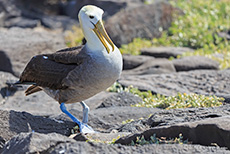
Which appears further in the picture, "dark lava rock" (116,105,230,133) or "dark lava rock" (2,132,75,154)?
"dark lava rock" (116,105,230,133)

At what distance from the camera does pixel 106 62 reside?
512cm

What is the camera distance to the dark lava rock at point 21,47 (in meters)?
9.39

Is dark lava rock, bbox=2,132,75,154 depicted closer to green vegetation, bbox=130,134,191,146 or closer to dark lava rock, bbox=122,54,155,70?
green vegetation, bbox=130,134,191,146

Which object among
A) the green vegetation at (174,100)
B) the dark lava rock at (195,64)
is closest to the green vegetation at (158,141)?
the green vegetation at (174,100)

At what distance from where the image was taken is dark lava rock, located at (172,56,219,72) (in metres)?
8.98

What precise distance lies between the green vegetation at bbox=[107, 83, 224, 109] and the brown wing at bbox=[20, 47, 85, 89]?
160 centimetres

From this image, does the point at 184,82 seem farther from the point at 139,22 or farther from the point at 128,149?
the point at 128,149

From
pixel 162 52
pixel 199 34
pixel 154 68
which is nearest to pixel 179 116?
pixel 154 68

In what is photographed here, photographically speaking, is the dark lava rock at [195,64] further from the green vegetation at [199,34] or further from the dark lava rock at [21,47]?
the dark lava rock at [21,47]

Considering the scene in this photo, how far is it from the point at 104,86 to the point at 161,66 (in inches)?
152

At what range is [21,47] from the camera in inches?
383

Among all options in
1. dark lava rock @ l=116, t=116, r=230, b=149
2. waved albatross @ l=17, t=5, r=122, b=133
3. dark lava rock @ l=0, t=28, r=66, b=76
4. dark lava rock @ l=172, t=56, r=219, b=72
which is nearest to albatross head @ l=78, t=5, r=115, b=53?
waved albatross @ l=17, t=5, r=122, b=133

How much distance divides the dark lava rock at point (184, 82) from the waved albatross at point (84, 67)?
95.0 inches

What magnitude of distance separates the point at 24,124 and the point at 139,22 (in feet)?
24.5
